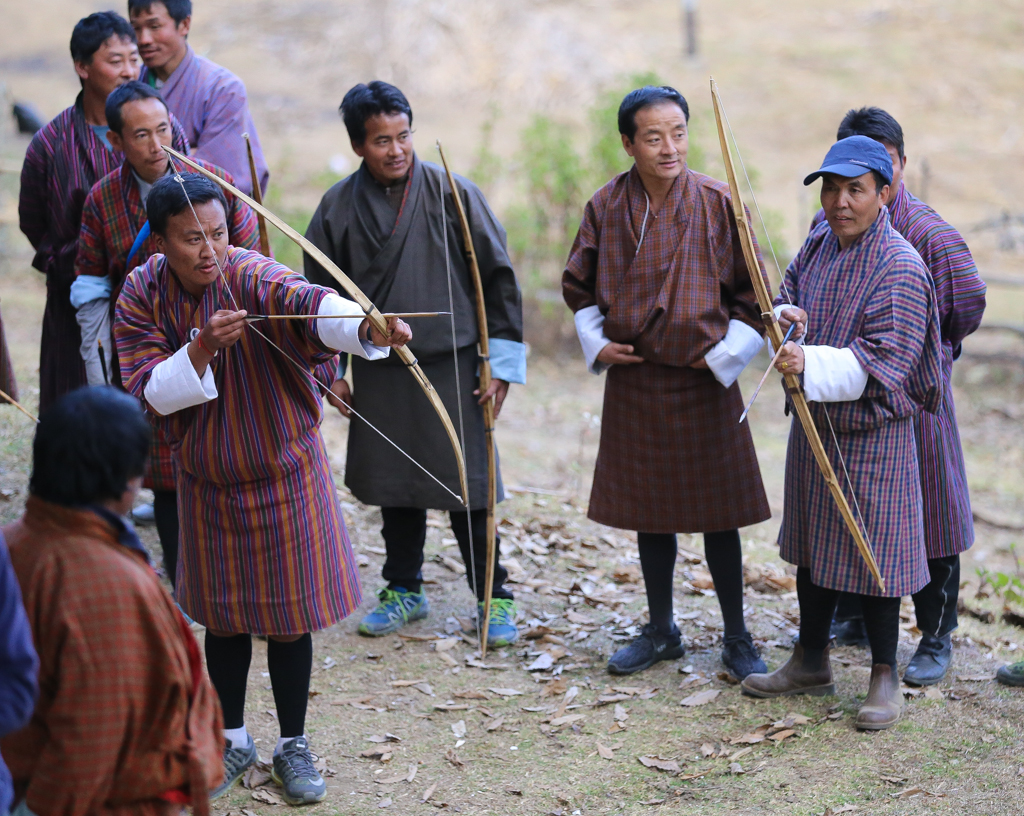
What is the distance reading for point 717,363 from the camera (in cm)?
333

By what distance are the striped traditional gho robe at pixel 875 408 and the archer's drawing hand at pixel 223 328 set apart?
167 cm

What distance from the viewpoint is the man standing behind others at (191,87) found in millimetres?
3826

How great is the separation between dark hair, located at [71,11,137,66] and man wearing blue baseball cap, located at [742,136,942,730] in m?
2.34

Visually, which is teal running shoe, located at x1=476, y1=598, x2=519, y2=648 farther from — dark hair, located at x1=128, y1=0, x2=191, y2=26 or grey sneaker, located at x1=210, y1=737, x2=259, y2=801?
dark hair, located at x1=128, y1=0, x2=191, y2=26

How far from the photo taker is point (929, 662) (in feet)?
11.6

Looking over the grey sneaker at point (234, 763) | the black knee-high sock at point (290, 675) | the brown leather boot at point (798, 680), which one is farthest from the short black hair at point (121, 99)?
the brown leather boot at point (798, 680)

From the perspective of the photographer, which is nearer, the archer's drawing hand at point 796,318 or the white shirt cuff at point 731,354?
the archer's drawing hand at point 796,318

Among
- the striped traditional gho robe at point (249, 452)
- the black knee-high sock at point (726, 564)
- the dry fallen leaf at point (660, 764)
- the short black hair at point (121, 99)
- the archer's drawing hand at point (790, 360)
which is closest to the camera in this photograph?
the striped traditional gho robe at point (249, 452)

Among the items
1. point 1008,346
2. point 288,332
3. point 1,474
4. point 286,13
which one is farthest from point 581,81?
point 288,332

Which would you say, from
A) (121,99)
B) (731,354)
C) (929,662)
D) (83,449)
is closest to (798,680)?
(929,662)

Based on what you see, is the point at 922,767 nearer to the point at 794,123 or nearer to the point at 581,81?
the point at 794,123

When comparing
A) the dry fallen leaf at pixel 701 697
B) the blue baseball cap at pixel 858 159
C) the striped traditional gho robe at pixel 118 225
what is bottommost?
the dry fallen leaf at pixel 701 697

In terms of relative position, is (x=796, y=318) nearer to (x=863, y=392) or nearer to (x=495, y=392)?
(x=863, y=392)

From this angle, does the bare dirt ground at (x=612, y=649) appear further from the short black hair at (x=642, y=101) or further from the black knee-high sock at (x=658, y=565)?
the short black hair at (x=642, y=101)
